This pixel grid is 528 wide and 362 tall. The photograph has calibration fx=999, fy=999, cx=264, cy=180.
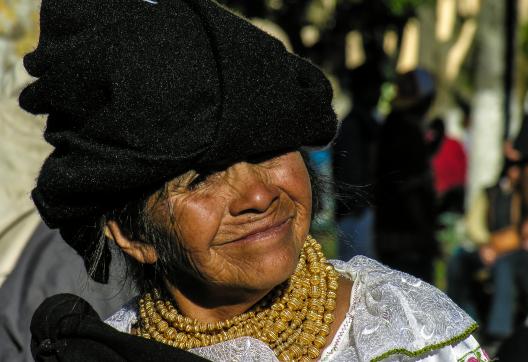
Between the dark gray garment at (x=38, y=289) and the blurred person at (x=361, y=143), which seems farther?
the blurred person at (x=361, y=143)

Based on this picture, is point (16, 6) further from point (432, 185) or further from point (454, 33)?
point (454, 33)

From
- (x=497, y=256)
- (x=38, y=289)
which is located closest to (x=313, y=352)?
(x=38, y=289)

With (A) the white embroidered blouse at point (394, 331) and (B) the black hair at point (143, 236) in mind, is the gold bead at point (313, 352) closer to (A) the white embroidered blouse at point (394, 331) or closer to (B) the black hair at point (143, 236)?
(A) the white embroidered blouse at point (394, 331)

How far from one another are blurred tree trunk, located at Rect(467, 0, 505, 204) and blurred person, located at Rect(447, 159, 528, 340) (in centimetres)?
499

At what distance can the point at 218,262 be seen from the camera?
206 centimetres

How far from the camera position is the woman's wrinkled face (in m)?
2.03

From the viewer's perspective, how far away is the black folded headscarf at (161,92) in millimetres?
1955

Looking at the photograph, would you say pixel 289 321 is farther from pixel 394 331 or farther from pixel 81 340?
pixel 81 340

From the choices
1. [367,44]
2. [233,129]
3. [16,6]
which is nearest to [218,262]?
[233,129]

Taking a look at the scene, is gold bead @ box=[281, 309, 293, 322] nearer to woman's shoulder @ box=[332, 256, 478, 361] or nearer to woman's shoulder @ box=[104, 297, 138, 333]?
woman's shoulder @ box=[332, 256, 478, 361]

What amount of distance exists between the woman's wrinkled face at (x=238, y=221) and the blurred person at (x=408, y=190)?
485cm

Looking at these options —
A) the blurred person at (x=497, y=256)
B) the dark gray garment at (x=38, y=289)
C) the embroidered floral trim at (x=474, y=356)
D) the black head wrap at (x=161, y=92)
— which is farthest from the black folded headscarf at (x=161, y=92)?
the blurred person at (x=497, y=256)

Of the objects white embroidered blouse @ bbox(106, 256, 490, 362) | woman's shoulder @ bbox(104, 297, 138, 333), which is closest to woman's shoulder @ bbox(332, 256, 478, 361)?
white embroidered blouse @ bbox(106, 256, 490, 362)

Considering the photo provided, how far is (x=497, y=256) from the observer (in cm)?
757
